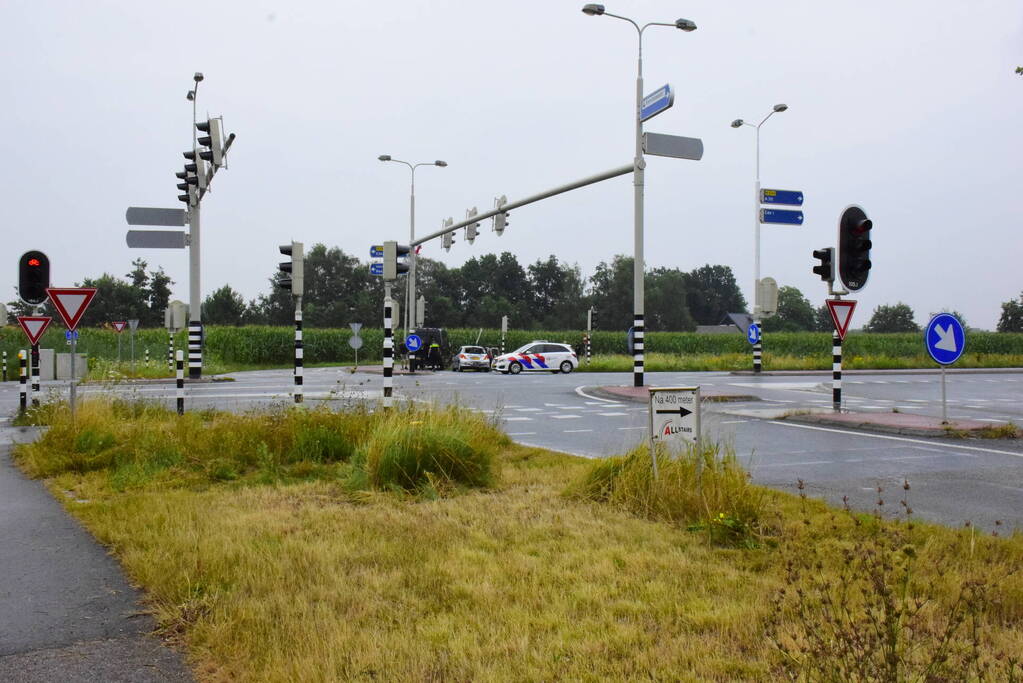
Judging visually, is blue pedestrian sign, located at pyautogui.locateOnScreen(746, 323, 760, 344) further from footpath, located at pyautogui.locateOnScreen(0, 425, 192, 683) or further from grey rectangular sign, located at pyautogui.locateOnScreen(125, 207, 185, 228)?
footpath, located at pyautogui.locateOnScreen(0, 425, 192, 683)

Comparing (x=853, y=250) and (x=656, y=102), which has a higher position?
(x=656, y=102)

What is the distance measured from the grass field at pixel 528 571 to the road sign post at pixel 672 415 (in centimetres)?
19

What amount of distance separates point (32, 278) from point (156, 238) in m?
4.67

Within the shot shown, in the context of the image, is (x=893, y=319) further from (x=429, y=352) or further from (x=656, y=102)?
(x=656, y=102)

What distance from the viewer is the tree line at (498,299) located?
277 feet

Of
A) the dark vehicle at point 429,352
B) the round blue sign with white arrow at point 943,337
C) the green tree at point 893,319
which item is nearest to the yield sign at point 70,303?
the round blue sign with white arrow at point 943,337

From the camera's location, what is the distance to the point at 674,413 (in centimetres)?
667

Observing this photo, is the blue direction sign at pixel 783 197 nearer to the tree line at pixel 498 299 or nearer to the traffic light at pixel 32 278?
the traffic light at pixel 32 278

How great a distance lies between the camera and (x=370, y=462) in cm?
764

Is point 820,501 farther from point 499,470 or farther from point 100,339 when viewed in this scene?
point 100,339

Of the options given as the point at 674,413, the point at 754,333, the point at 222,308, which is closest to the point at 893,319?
the point at 222,308

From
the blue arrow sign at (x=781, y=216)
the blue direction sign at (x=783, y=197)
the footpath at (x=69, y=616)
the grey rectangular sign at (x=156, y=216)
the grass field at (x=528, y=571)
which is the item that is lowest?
the footpath at (x=69, y=616)

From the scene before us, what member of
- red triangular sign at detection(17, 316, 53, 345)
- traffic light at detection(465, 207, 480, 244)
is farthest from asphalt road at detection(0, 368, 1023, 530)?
traffic light at detection(465, 207, 480, 244)

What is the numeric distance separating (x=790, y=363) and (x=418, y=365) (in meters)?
16.4
